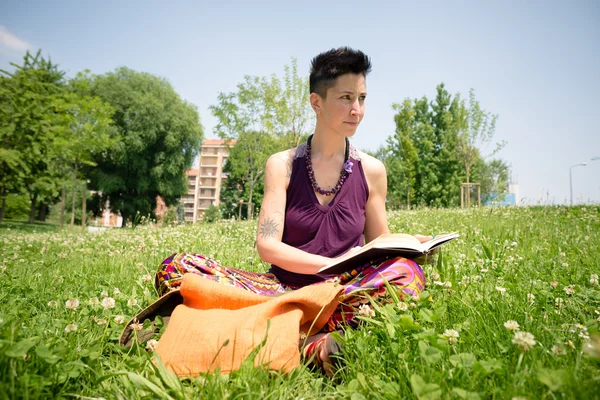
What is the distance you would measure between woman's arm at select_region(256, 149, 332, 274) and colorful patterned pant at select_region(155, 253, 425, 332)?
221mm

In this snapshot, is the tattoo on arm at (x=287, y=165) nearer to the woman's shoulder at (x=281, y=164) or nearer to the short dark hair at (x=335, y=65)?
the woman's shoulder at (x=281, y=164)

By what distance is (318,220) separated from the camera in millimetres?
3059

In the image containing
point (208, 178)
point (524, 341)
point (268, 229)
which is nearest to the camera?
point (524, 341)

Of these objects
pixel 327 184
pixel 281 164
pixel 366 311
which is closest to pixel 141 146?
pixel 281 164

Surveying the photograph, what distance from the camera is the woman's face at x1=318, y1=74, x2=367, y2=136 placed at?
3008 millimetres

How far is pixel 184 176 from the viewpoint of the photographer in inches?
1505

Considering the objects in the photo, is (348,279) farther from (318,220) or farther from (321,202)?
(321,202)

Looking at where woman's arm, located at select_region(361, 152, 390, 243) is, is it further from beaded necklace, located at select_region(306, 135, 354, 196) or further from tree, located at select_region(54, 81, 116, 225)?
tree, located at select_region(54, 81, 116, 225)

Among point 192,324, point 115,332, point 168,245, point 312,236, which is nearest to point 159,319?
point 115,332

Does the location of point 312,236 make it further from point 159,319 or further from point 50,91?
point 50,91

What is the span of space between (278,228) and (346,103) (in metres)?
1.16

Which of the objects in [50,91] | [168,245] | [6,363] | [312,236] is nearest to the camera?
[6,363]

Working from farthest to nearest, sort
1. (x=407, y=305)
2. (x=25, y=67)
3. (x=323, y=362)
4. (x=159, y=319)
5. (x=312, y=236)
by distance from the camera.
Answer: (x=25, y=67), (x=312, y=236), (x=159, y=319), (x=407, y=305), (x=323, y=362)

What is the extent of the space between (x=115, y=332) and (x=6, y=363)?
2.83 ft
